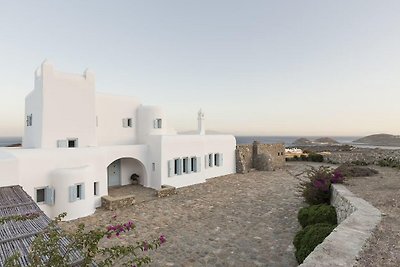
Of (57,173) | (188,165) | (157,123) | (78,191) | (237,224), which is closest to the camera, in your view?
(237,224)

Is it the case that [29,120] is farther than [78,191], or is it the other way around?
[29,120]

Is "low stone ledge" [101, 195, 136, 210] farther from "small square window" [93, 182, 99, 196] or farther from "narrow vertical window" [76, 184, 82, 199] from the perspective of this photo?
"narrow vertical window" [76, 184, 82, 199]

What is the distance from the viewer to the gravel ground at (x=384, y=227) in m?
3.64

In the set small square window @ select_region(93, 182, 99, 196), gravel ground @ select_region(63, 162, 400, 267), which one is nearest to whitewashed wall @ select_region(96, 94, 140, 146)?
small square window @ select_region(93, 182, 99, 196)

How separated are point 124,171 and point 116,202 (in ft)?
17.9

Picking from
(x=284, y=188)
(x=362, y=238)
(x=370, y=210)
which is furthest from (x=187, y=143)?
(x=362, y=238)

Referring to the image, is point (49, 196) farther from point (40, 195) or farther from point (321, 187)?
point (321, 187)

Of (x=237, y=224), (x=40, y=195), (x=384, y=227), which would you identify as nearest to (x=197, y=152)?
(x=237, y=224)

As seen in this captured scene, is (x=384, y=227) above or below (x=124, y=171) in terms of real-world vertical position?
above

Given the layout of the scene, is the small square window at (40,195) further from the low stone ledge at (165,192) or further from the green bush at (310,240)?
the green bush at (310,240)

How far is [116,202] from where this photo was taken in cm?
1209

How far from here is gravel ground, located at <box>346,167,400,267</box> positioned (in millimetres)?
3645

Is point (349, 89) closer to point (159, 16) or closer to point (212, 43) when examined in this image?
point (212, 43)

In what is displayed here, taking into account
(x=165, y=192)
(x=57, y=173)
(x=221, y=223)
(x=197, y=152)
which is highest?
(x=197, y=152)
